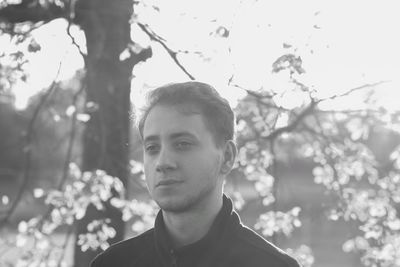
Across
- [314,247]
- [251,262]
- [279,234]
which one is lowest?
[314,247]

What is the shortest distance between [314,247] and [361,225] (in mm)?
22785

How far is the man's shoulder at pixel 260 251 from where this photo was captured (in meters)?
2.88

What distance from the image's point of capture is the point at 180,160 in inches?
116

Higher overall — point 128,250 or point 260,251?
point 260,251

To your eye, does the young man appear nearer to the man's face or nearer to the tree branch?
the man's face

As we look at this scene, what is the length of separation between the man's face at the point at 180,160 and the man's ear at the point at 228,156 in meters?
0.05

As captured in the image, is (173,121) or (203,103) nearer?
(173,121)

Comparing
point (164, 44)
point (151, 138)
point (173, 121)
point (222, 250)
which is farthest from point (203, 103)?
point (164, 44)

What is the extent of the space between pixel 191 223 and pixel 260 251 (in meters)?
0.33

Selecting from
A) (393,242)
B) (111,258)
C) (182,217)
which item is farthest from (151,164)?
(393,242)

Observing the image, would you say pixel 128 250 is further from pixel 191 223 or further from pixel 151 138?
pixel 151 138

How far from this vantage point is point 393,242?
584 cm

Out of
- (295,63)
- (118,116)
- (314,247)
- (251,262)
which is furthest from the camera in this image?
(314,247)

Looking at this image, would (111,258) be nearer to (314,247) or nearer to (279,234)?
(279,234)
